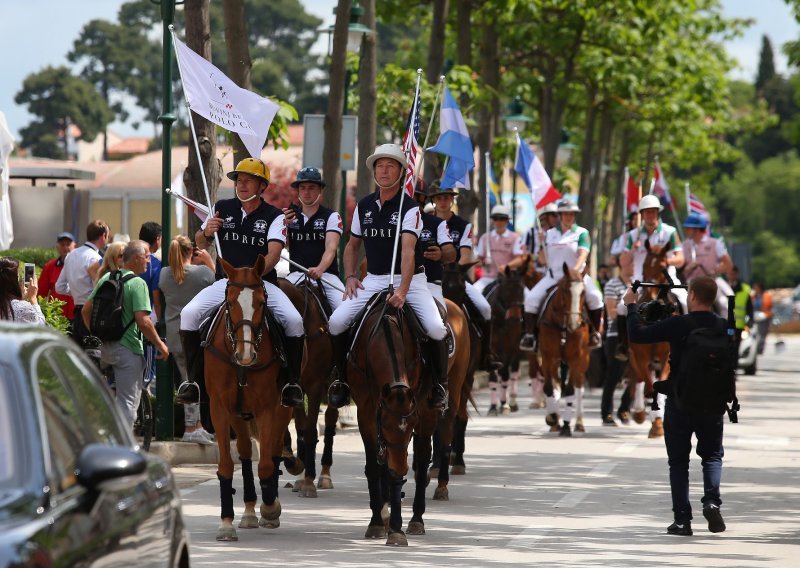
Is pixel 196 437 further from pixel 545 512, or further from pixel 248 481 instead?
pixel 248 481

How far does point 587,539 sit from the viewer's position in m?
12.3

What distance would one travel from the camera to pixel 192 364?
12461 mm

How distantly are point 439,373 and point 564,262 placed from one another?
8.43 meters

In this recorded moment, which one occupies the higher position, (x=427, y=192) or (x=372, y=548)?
(x=427, y=192)

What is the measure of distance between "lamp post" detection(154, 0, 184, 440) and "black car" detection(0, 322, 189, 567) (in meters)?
9.90

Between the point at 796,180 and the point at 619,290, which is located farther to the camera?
the point at 796,180

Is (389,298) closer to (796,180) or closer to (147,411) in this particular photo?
(147,411)

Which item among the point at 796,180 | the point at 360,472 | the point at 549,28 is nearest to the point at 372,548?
the point at 360,472

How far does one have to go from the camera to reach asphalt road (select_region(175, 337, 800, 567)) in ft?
37.3

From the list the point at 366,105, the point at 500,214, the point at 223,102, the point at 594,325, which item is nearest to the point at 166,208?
the point at 223,102

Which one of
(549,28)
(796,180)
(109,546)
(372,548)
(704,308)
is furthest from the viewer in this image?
(796,180)

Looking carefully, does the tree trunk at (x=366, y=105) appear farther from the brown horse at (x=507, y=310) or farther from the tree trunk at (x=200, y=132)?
the tree trunk at (x=200, y=132)

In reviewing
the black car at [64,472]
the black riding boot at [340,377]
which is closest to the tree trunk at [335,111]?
the black riding boot at [340,377]

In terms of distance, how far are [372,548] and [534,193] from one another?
13855mm
